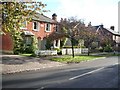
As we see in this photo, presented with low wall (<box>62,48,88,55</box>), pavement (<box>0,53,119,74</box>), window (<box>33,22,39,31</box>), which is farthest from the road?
window (<box>33,22,39,31</box>)

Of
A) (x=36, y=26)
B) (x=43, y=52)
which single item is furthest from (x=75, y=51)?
(x=43, y=52)

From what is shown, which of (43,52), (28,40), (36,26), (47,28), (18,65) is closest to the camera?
(18,65)

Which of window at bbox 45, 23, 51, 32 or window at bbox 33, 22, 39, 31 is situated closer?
window at bbox 33, 22, 39, 31

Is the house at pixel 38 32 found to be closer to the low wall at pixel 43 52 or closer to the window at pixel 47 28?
the window at pixel 47 28

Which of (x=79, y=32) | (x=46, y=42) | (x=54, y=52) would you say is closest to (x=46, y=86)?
(x=79, y=32)

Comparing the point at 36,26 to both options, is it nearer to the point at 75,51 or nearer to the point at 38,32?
the point at 38,32

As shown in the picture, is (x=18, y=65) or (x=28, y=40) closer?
(x=18, y=65)

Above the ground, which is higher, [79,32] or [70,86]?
[79,32]

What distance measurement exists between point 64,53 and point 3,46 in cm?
940

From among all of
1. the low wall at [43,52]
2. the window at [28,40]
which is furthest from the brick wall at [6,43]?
the low wall at [43,52]

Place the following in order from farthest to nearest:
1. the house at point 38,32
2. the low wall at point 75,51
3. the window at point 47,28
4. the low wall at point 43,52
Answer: the window at point 47,28, the low wall at point 75,51, the house at point 38,32, the low wall at point 43,52

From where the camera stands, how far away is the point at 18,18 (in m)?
15.7

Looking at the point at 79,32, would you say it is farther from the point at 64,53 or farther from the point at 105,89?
the point at 105,89

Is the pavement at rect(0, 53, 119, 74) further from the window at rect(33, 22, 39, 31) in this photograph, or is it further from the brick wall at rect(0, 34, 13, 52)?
the window at rect(33, 22, 39, 31)
